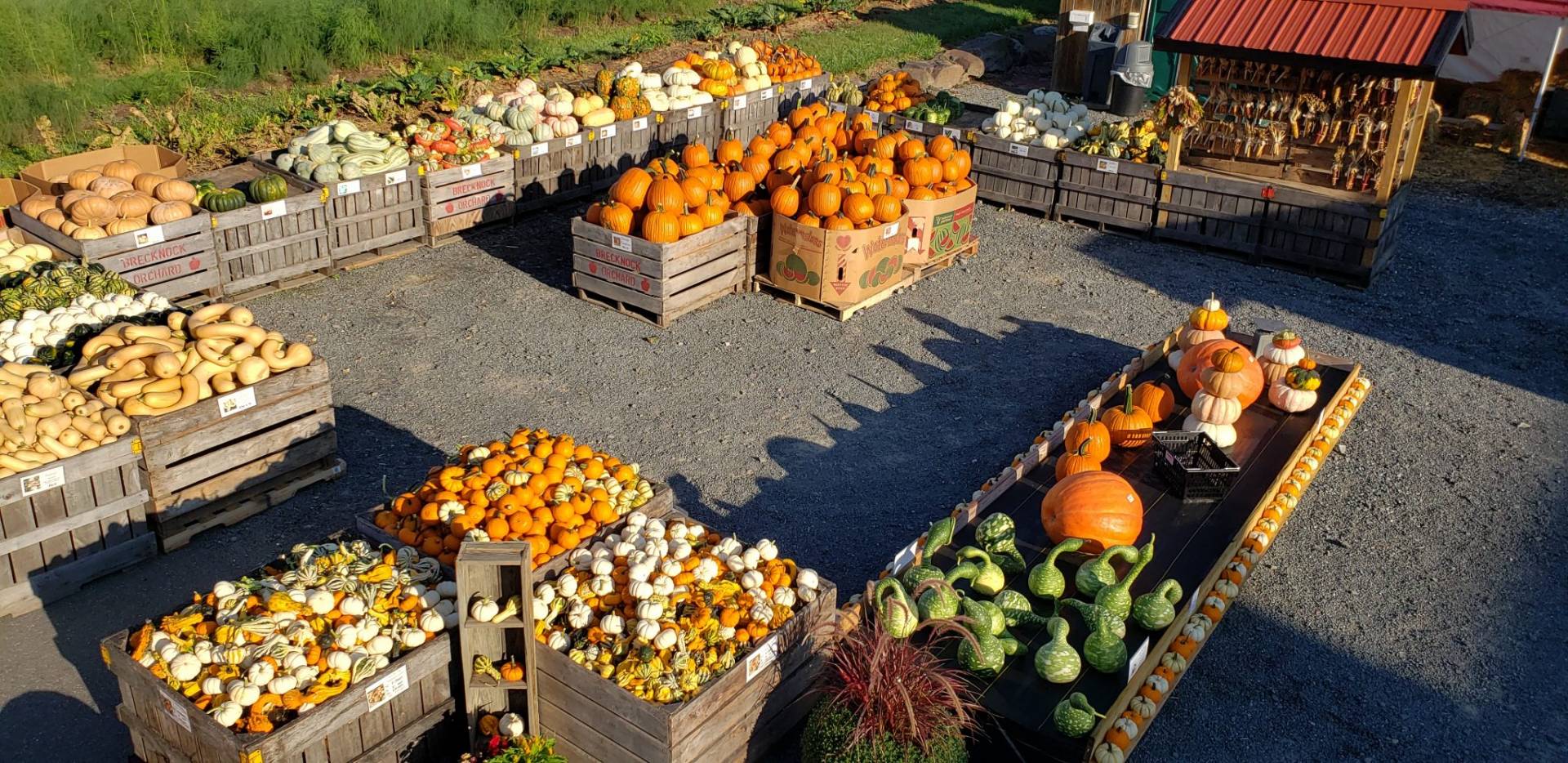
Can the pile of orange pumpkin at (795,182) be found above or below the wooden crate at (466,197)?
above

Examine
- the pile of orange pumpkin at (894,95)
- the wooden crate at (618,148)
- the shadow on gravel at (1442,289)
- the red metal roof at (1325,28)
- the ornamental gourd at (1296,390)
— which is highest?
the red metal roof at (1325,28)

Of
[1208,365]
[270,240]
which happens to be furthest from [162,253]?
[1208,365]

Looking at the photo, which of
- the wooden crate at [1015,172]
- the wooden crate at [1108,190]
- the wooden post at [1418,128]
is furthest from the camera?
the wooden crate at [1015,172]

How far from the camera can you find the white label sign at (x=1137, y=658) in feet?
23.5

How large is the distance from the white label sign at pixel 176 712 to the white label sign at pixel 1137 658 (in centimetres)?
508

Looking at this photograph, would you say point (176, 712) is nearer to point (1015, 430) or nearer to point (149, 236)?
point (149, 236)

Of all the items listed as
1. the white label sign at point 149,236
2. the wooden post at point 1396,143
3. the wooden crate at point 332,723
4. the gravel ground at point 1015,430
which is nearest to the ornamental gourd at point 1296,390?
the gravel ground at point 1015,430

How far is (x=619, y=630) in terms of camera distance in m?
6.69

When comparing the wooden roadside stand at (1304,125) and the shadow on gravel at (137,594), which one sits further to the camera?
the wooden roadside stand at (1304,125)

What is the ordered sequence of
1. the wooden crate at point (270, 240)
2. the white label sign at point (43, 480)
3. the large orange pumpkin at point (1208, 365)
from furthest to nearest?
1. the wooden crate at point (270, 240)
2. the large orange pumpkin at point (1208, 365)
3. the white label sign at point (43, 480)

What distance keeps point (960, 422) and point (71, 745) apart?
7.30 meters

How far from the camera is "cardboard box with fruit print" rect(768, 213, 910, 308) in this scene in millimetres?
12922

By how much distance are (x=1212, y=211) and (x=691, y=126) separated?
7.07 m

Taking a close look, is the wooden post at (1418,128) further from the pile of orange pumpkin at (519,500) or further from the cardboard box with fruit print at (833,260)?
the pile of orange pumpkin at (519,500)
